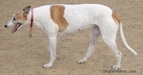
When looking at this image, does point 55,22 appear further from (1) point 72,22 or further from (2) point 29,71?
(2) point 29,71

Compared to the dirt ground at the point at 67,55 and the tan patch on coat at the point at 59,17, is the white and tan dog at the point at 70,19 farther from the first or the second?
the dirt ground at the point at 67,55

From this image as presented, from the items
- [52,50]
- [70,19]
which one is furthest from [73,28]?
[52,50]

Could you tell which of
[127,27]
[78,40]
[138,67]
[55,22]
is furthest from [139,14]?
[55,22]

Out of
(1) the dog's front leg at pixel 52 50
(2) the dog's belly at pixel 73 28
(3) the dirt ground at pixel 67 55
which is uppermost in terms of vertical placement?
(2) the dog's belly at pixel 73 28

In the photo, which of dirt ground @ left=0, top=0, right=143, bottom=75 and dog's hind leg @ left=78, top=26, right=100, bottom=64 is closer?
dirt ground @ left=0, top=0, right=143, bottom=75

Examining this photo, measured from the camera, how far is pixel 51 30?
600 centimetres

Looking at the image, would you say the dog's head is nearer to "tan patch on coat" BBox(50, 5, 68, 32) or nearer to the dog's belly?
"tan patch on coat" BBox(50, 5, 68, 32)

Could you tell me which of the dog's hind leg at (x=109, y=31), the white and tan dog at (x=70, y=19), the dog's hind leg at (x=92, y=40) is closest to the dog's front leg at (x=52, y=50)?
the white and tan dog at (x=70, y=19)

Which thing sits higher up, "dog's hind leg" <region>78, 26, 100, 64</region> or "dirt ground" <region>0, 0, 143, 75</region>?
"dog's hind leg" <region>78, 26, 100, 64</region>

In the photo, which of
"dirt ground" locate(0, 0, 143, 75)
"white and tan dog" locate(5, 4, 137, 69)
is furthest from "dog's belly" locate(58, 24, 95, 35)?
"dirt ground" locate(0, 0, 143, 75)

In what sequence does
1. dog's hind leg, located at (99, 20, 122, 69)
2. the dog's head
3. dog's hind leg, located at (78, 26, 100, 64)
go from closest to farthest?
1. dog's hind leg, located at (99, 20, 122, 69)
2. the dog's head
3. dog's hind leg, located at (78, 26, 100, 64)

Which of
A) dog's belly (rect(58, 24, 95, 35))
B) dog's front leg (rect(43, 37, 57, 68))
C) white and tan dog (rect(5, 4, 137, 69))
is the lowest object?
dog's front leg (rect(43, 37, 57, 68))

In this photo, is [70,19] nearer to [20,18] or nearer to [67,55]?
[20,18]

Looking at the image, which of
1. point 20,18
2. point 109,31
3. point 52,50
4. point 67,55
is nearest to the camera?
point 109,31
